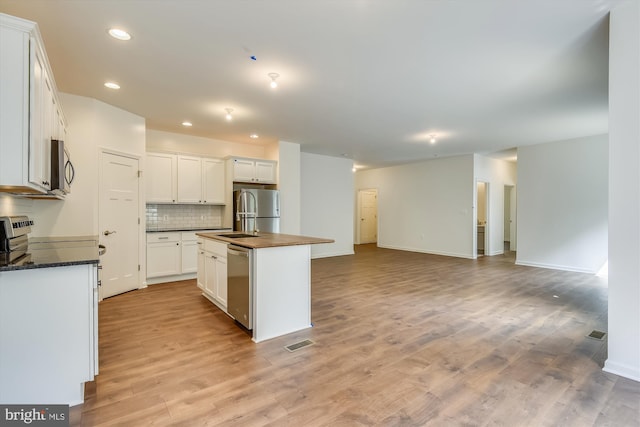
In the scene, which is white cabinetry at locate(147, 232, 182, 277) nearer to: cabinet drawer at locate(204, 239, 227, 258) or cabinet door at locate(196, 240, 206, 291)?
cabinet door at locate(196, 240, 206, 291)

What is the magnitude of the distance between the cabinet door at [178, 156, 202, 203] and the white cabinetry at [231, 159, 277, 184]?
646mm

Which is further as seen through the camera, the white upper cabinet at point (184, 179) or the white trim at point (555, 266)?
the white trim at point (555, 266)

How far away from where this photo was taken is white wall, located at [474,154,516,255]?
26.1ft

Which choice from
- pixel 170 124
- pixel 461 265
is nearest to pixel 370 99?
pixel 170 124

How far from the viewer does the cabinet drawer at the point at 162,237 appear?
4.86m

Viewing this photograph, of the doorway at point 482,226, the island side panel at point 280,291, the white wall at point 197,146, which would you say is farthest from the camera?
the doorway at point 482,226

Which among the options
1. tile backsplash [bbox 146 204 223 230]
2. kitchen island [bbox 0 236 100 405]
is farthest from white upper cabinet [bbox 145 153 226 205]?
kitchen island [bbox 0 236 100 405]

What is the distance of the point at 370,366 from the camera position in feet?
7.70

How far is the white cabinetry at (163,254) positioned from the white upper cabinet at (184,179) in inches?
25.4

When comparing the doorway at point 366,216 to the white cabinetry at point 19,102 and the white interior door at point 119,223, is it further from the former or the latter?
the white cabinetry at point 19,102

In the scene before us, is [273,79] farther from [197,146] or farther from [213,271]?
[197,146]

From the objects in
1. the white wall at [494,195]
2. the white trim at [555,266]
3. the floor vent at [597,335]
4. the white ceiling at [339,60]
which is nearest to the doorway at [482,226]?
the white wall at [494,195]

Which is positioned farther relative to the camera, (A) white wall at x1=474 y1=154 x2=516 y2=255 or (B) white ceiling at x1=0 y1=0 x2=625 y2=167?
(A) white wall at x1=474 y1=154 x2=516 y2=255

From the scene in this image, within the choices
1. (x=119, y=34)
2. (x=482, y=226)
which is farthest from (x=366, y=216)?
(x=119, y=34)
